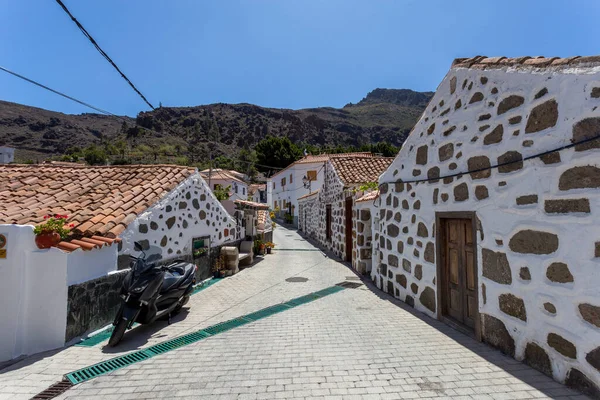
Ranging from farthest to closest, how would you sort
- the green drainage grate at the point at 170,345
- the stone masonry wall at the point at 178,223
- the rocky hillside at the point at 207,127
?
1. the rocky hillside at the point at 207,127
2. the stone masonry wall at the point at 178,223
3. the green drainage grate at the point at 170,345

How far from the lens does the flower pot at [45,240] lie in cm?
429

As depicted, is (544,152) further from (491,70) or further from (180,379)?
(180,379)

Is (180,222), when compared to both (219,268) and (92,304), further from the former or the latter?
(92,304)

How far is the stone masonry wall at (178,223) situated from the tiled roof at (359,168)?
18.1 feet

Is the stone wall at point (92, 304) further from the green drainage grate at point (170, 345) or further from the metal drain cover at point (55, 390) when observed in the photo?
the metal drain cover at point (55, 390)

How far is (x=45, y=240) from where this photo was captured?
4.29m

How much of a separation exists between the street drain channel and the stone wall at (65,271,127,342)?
104 cm

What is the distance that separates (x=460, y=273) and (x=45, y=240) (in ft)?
20.5

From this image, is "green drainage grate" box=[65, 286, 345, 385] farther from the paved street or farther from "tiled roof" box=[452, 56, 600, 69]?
"tiled roof" box=[452, 56, 600, 69]

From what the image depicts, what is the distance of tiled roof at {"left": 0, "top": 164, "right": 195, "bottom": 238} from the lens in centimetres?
522

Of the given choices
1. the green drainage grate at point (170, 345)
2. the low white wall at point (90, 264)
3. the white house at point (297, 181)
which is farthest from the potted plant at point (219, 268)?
the white house at point (297, 181)

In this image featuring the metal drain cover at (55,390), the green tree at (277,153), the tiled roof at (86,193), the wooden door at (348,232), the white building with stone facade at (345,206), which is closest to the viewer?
the metal drain cover at (55,390)

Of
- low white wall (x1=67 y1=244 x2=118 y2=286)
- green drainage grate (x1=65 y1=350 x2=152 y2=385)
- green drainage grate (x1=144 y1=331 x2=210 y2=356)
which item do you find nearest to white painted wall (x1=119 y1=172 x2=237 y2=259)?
low white wall (x1=67 y1=244 x2=118 y2=286)

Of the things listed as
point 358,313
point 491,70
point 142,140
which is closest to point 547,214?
point 491,70
